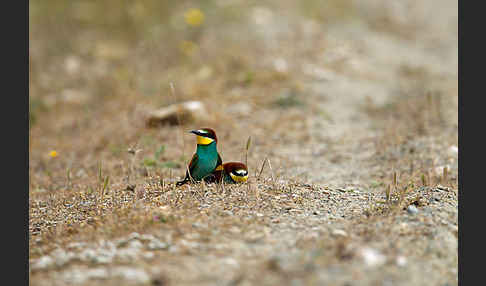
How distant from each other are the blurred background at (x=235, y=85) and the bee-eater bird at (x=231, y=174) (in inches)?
27.0

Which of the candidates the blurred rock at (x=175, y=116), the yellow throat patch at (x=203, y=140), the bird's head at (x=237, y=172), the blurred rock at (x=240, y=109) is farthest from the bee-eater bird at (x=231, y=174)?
the blurred rock at (x=240, y=109)

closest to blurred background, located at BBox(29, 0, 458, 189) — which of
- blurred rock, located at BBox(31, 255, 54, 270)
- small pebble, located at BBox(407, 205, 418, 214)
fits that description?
small pebble, located at BBox(407, 205, 418, 214)

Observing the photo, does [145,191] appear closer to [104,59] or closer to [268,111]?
[268,111]

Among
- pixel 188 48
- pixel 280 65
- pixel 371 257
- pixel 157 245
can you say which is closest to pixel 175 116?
pixel 188 48

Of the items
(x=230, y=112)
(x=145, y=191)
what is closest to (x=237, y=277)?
(x=145, y=191)

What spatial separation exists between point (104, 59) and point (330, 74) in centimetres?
404

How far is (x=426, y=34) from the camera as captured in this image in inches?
456

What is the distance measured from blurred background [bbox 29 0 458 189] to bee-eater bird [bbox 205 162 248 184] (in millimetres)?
686

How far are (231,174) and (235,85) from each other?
12.3 feet

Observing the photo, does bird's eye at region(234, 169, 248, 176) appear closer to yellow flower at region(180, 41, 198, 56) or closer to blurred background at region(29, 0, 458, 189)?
blurred background at region(29, 0, 458, 189)

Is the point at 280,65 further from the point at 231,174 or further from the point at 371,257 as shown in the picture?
the point at 371,257

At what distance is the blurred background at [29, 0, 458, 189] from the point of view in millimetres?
5008

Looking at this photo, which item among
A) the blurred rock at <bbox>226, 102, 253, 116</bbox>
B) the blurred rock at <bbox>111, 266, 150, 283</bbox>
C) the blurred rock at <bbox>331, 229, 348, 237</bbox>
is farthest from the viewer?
the blurred rock at <bbox>226, 102, 253, 116</bbox>

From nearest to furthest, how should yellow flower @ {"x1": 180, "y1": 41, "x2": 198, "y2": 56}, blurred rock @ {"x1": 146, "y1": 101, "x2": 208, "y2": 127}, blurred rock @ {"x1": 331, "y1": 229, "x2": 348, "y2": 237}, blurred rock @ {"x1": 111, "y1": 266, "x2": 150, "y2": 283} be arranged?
blurred rock @ {"x1": 111, "y1": 266, "x2": 150, "y2": 283}, blurred rock @ {"x1": 331, "y1": 229, "x2": 348, "y2": 237}, blurred rock @ {"x1": 146, "y1": 101, "x2": 208, "y2": 127}, yellow flower @ {"x1": 180, "y1": 41, "x2": 198, "y2": 56}
